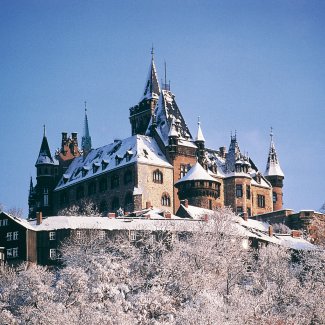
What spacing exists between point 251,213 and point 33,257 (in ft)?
144

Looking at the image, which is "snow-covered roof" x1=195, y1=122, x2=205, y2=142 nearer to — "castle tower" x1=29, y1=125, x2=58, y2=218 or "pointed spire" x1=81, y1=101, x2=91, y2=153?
"castle tower" x1=29, y1=125, x2=58, y2=218

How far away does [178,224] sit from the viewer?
114 meters

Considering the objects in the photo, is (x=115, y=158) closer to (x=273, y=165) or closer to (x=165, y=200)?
(x=165, y=200)

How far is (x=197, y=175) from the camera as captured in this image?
5335 inches

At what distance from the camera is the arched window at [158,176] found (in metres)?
139

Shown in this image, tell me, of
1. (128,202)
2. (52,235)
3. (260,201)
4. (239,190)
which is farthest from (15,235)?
(260,201)

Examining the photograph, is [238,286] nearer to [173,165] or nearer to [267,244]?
→ [267,244]

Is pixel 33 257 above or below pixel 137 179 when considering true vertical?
below

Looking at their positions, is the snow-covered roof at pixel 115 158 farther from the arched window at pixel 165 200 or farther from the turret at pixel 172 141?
the arched window at pixel 165 200

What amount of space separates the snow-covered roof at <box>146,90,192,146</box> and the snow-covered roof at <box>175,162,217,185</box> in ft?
24.5

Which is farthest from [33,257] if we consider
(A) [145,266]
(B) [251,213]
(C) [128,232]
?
(B) [251,213]

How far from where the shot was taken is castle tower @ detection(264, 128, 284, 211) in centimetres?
15550

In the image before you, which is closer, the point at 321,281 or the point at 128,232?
the point at 321,281

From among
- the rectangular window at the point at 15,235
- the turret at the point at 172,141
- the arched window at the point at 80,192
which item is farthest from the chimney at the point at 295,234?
the arched window at the point at 80,192
